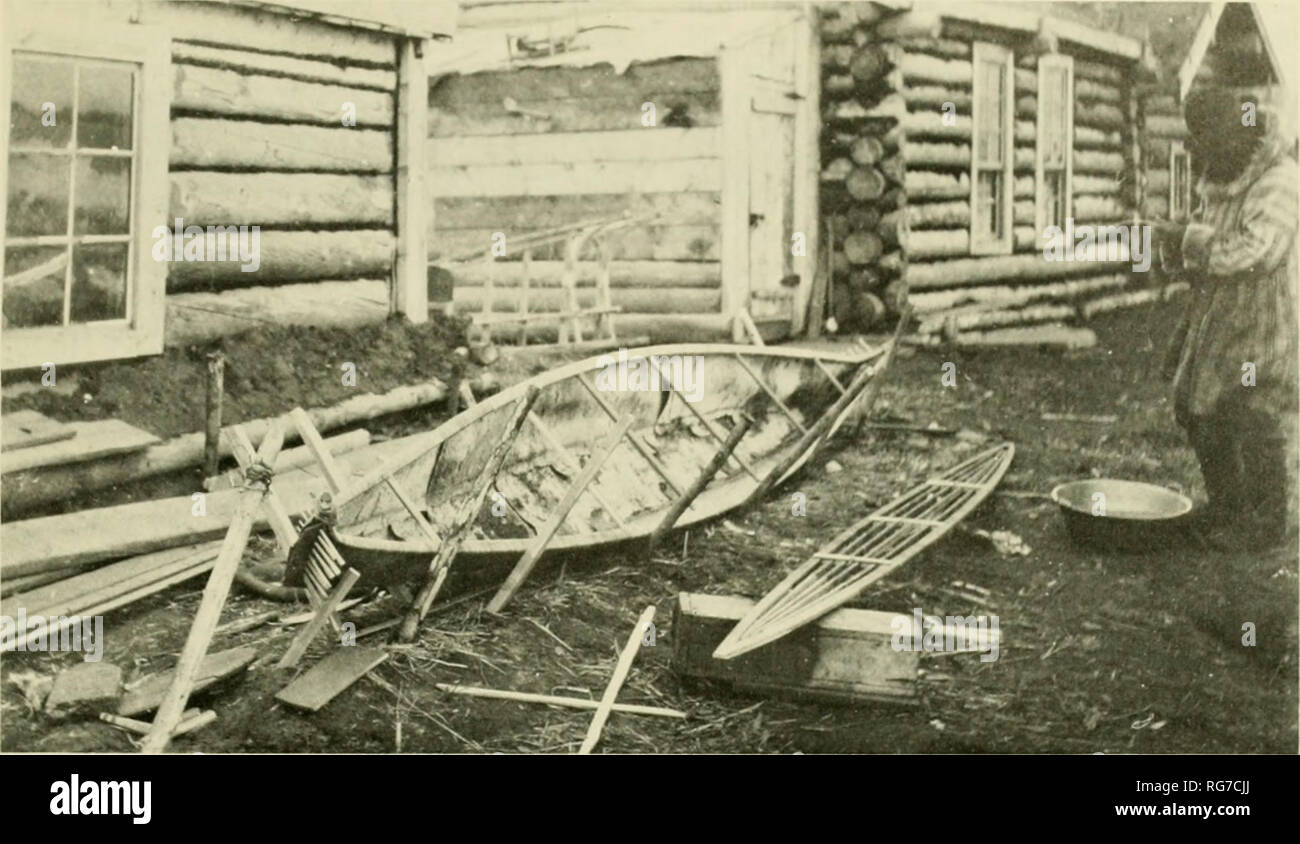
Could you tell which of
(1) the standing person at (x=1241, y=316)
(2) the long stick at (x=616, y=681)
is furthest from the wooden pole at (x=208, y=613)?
(1) the standing person at (x=1241, y=316)

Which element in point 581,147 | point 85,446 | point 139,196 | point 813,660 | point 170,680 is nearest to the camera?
point 170,680

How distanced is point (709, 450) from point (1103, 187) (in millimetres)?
1482

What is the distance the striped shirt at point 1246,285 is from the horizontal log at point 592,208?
1936 millimetres

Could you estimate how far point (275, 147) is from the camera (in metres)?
4.11

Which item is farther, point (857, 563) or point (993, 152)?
point (993, 152)

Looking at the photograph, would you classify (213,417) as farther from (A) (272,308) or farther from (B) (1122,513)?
(B) (1122,513)

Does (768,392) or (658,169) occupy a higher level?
(658,169)

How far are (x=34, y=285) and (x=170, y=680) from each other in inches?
51.1

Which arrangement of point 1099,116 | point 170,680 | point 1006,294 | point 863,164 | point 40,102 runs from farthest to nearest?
1. point 863,164
2. point 1099,116
3. point 1006,294
4. point 40,102
5. point 170,680

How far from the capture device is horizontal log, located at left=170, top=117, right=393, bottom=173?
12.6ft

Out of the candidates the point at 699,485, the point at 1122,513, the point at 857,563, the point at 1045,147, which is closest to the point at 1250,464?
the point at 1122,513

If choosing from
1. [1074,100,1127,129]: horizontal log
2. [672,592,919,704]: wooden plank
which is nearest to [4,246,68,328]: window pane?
[672,592,919,704]: wooden plank

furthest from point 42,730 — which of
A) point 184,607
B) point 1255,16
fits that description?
point 1255,16

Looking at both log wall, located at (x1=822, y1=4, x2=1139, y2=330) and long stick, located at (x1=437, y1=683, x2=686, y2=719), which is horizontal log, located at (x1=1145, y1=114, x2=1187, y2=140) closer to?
log wall, located at (x1=822, y1=4, x2=1139, y2=330)
